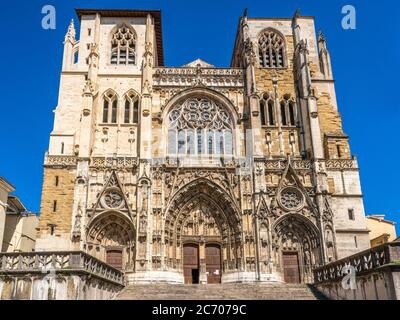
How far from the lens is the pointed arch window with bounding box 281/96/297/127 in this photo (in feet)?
82.0

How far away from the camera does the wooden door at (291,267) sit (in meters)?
21.6

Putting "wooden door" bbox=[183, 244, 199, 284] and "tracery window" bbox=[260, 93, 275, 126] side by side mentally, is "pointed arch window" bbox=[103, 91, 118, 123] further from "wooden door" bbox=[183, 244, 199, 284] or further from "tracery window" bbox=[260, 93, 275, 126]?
"tracery window" bbox=[260, 93, 275, 126]

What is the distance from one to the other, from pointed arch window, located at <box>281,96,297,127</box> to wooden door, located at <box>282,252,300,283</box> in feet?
25.8

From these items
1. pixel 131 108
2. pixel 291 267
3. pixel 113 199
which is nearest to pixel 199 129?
pixel 131 108

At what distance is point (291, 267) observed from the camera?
71.5ft

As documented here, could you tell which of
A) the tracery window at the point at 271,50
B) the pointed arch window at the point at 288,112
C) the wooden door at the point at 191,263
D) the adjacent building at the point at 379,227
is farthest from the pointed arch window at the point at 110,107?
the adjacent building at the point at 379,227

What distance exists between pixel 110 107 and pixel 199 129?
555 centimetres

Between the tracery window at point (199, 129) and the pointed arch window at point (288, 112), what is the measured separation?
133 inches

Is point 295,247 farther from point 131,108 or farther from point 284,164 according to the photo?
point 131,108

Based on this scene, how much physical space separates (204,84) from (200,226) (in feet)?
28.7

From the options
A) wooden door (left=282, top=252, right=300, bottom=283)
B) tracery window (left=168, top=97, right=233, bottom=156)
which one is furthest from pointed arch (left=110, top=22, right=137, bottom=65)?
wooden door (left=282, top=252, right=300, bottom=283)

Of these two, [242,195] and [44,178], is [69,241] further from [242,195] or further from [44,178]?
[242,195]
